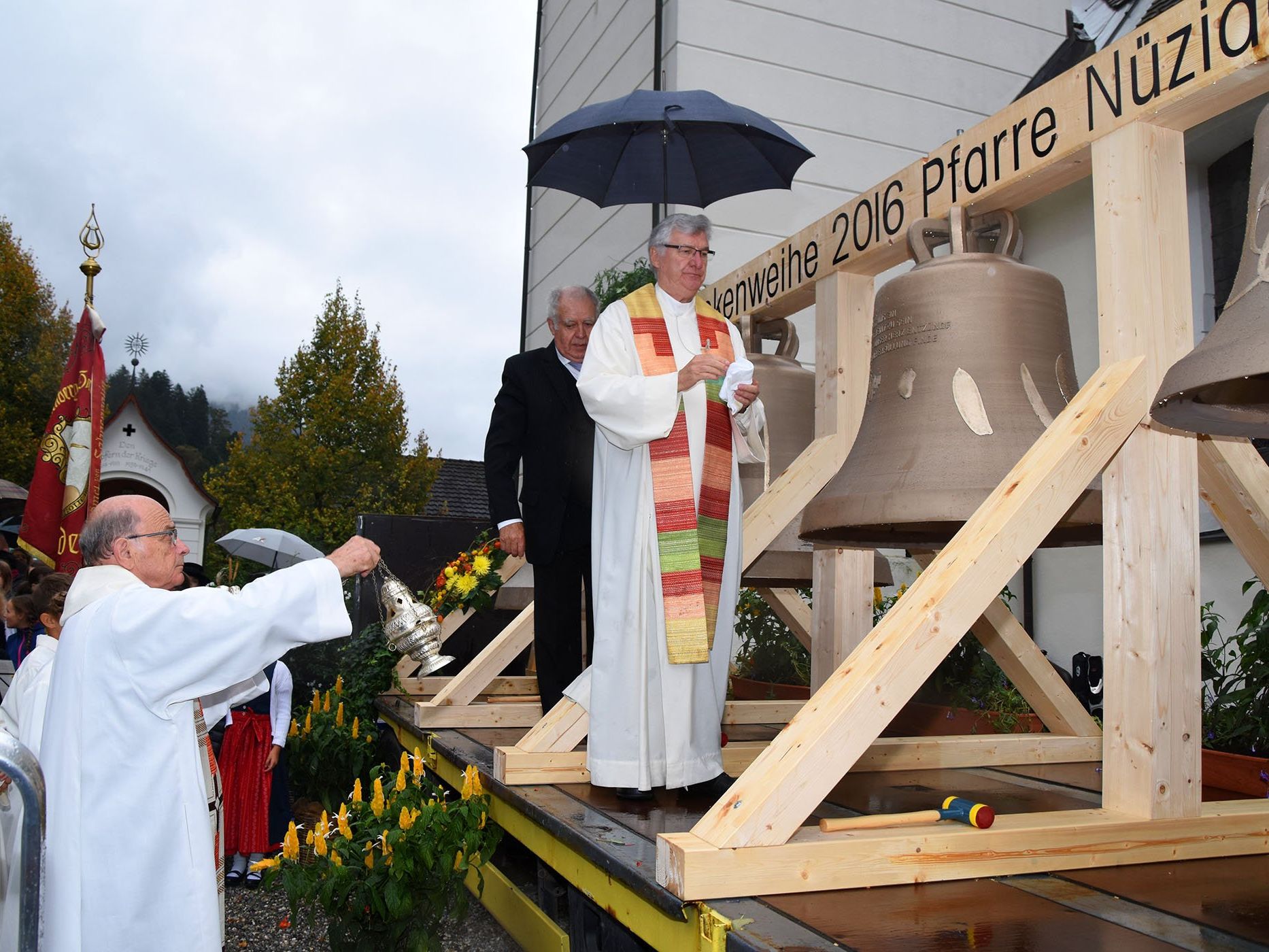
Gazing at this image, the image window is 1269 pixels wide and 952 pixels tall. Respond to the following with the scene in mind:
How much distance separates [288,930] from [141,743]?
2709 millimetres

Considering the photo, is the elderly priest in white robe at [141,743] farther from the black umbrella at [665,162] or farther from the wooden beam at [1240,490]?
the black umbrella at [665,162]

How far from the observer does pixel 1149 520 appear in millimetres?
2631

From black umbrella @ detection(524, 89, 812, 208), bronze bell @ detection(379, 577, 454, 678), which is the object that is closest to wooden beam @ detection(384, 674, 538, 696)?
bronze bell @ detection(379, 577, 454, 678)

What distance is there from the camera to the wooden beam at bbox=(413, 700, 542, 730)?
4.99 m

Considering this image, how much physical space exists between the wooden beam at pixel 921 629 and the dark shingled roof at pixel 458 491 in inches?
1063

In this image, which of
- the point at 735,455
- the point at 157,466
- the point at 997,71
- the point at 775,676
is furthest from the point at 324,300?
the point at 735,455

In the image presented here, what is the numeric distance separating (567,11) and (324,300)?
14720 millimetres

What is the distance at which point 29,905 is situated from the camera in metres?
1.60

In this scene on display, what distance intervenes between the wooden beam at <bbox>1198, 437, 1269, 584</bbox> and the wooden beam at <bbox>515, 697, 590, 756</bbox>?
191 cm

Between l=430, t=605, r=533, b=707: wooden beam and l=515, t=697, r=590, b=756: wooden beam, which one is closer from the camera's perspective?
l=515, t=697, r=590, b=756: wooden beam

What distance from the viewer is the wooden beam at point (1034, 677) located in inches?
160

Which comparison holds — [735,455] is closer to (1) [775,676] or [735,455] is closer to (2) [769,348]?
(1) [775,676]

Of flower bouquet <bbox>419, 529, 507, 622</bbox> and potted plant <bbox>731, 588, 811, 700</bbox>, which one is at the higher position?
flower bouquet <bbox>419, 529, 507, 622</bbox>

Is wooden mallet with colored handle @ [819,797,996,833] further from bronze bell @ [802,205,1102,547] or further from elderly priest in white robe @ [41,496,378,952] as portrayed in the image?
elderly priest in white robe @ [41,496,378,952]
